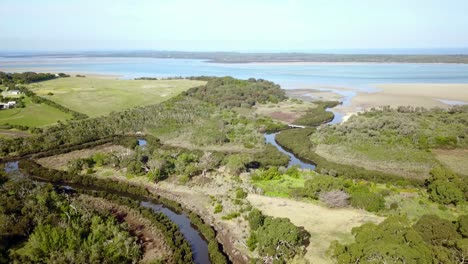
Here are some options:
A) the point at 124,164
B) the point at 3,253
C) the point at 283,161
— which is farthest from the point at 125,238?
the point at 283,161

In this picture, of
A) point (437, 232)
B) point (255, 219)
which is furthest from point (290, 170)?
point (437, 232)

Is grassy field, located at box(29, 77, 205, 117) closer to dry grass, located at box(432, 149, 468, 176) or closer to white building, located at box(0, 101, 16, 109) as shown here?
white building, located at box(0, 101, 16, 109)

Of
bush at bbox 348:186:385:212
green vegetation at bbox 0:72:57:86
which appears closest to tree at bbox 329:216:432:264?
bush at bbox 348:186:385:212

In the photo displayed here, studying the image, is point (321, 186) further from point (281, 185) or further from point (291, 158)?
point (291, 158)

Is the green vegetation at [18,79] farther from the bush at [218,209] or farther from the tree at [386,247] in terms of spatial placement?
the tree at [386,247]

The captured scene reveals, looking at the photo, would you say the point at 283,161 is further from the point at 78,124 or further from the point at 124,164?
the point at 78,124

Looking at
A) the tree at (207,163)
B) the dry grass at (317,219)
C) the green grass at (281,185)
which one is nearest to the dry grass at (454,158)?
the dry grass at (317,219)
